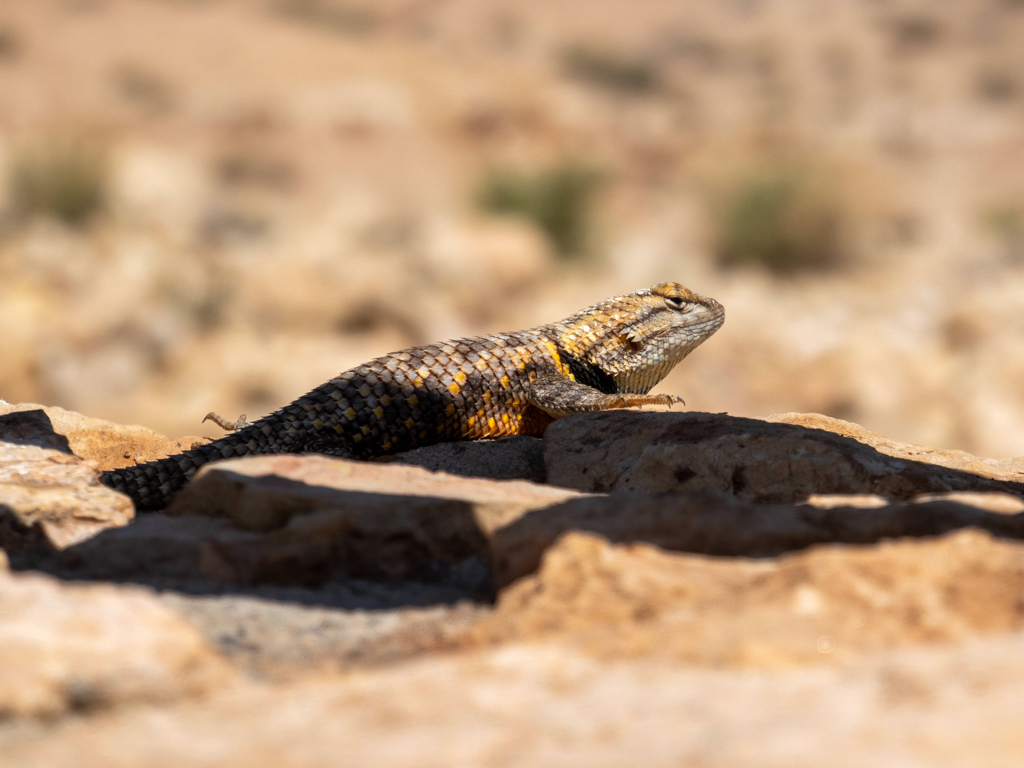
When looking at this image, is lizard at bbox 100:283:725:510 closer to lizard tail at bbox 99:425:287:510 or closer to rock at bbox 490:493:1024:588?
lizard tail at bbox 99:425:287:510

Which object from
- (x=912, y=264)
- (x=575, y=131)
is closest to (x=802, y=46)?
(x=575, y=131)

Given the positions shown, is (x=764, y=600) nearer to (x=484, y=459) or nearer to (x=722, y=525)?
(x=722, y=525)

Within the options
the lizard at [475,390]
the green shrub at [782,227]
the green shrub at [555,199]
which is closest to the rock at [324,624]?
the lizard at [475,390]

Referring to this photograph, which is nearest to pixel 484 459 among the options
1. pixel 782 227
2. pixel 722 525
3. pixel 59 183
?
pixel 722 525

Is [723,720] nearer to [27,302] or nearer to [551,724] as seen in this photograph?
[551,724]

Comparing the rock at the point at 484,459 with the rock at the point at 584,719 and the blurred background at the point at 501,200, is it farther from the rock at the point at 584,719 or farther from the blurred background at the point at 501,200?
the blurred background at the point at 501,200

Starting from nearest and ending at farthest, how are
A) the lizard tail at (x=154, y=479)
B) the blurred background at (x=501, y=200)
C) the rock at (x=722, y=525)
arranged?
the rock at (x=722, y=525) < the lizard tail at (x=154, y=479) < the blurred background at (x=501, y=200)

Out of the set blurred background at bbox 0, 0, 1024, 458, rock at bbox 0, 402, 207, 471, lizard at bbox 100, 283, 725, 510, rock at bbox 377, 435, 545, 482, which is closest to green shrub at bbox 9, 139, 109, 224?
blurred background at bbox 0, 0, 1024, 458
